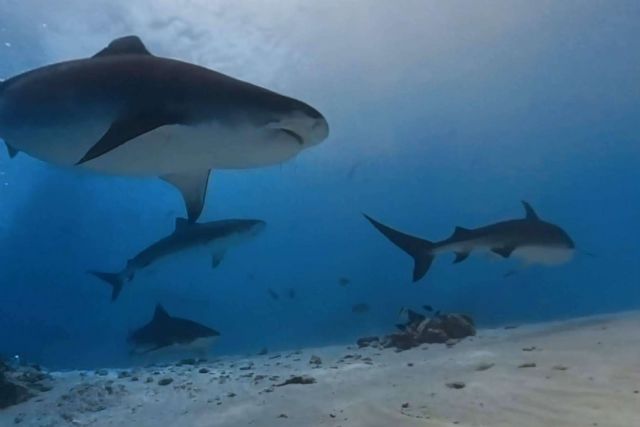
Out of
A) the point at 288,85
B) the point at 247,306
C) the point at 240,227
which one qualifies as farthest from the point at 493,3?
the point at 247,306

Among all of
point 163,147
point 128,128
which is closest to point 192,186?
point 163,147

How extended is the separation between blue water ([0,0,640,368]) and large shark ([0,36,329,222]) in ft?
19.6

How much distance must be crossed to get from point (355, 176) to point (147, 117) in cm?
3400

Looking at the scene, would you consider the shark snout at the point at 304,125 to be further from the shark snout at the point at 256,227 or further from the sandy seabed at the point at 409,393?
the shark snout at the point at 256,227

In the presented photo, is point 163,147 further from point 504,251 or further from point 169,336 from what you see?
point 504,251

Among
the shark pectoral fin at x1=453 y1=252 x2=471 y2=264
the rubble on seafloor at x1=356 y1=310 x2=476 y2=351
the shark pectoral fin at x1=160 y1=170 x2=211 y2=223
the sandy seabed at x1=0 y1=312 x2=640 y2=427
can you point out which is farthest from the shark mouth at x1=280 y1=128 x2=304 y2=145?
the shark pectoral fin at x1=453 y1=252 x2=471 y2=264

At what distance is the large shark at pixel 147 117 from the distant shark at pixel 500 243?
3713 mm

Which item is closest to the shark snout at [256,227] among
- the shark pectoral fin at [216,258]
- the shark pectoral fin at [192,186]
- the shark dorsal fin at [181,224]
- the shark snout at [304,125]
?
the shark pectoral fin at [216,258]

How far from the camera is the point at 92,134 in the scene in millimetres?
4273

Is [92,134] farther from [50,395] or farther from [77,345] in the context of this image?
[77,345]

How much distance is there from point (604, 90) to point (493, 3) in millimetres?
13029

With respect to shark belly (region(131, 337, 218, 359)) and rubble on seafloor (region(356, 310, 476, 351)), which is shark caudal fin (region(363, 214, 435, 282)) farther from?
shark belly (region(131, 337, 218, 359))

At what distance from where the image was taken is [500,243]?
8.27 m

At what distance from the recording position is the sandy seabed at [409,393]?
3125mm
